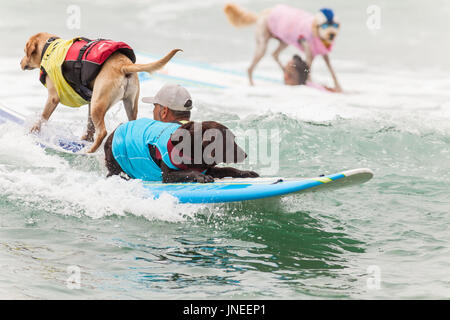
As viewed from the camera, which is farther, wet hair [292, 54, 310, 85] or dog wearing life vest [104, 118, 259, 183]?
wet hair [292, 54, 310, 85]

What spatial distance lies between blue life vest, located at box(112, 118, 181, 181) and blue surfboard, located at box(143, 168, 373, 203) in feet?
0.50

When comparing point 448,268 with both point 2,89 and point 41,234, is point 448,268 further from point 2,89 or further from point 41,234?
point 2,89

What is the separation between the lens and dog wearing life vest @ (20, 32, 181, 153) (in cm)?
616

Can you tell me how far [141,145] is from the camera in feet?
16.5

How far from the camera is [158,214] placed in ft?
16.0

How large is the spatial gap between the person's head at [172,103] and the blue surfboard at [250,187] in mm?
596

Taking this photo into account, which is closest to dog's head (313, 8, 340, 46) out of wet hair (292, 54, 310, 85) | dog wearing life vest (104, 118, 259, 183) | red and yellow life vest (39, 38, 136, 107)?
wet hair (292, 54, 310, 85)

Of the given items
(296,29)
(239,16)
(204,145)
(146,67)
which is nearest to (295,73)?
(296,29)

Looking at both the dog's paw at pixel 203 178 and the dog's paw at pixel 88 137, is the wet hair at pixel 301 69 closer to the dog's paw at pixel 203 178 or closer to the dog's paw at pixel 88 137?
the dog's paw at pixel 88 137

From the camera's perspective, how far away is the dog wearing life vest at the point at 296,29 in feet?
38.0

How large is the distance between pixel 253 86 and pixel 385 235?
8221mm

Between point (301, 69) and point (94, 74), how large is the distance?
7.06 metres

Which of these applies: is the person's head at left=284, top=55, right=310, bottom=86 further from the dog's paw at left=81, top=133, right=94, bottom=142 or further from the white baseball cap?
the white baseball cap
